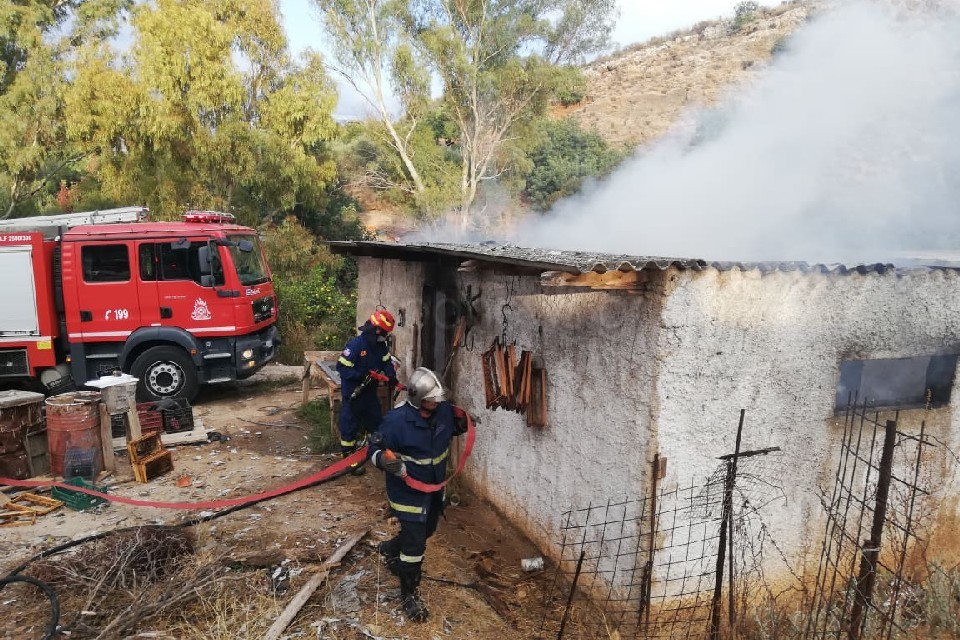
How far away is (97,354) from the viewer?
931cm

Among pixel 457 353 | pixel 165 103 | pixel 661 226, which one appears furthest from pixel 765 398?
pixel 165 103

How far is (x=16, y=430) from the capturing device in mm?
6727

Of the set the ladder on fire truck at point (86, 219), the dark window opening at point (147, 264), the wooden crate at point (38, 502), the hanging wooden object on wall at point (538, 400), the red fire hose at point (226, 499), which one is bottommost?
the wooden crate at point (38, 502)

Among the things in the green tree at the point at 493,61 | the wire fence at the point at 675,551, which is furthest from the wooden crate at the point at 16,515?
the green tree at the point at 493,61

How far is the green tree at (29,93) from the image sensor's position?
15516 mm

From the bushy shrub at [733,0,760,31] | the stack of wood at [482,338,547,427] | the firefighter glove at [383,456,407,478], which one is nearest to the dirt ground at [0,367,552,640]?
the firefighter glove at [383,456,407,478]

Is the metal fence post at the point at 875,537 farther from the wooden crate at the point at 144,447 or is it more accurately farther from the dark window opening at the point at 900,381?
the wooden crate at the point at 144,447

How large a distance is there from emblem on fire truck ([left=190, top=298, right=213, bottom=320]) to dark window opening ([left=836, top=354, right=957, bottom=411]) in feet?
27.7

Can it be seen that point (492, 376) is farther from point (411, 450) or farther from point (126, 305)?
point (126, 305)

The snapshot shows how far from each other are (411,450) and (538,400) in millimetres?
1354

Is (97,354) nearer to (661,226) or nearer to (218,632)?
(218,632)

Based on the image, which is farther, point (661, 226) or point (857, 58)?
point (857, 58)

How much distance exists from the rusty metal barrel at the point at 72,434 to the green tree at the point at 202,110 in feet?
27.3

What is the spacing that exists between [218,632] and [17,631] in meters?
1.48
